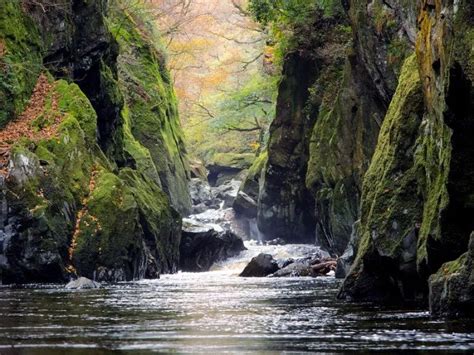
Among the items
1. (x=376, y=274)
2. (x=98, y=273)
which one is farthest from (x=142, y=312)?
(x=98, y=273)

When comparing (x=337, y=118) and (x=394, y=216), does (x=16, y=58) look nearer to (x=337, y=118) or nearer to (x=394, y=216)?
(x=337, y=118)

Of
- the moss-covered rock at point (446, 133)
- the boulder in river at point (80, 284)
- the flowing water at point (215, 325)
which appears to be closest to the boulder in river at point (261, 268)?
the boulder in river at point (80, 284)

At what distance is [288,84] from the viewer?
2558 cm

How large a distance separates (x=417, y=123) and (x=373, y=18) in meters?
6.13

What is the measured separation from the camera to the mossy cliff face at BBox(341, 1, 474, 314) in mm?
6801

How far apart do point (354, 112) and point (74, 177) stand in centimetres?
777

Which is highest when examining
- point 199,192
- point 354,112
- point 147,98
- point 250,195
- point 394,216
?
point 147,98

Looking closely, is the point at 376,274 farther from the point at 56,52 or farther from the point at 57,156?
the point at 56,52

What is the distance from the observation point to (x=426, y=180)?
8867 millimetres

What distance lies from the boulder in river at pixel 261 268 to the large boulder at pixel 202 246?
4538 millimetres

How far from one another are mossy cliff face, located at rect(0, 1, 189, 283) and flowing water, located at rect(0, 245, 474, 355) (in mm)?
3627

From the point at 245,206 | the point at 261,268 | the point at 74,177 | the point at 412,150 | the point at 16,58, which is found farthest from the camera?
the point at 245,206

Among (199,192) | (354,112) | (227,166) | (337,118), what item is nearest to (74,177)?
(354,112)

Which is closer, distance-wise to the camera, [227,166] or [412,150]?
[412,150]
